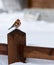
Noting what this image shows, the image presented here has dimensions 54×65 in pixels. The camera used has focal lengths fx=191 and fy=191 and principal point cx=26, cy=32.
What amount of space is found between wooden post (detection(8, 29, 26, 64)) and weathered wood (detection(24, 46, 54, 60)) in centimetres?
2

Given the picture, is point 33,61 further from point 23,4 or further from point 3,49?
point 23,4

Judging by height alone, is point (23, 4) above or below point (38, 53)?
above

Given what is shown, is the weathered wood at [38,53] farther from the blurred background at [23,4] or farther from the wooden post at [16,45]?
the blurred background at [23,4]

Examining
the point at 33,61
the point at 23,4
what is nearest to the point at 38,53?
the point at 33,61

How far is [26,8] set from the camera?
315 centimetres

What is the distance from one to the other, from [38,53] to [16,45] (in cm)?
11

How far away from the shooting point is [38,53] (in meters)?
0.91

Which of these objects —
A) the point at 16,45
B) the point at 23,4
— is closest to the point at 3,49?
the point at 16,45

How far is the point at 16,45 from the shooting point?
35.5 inches

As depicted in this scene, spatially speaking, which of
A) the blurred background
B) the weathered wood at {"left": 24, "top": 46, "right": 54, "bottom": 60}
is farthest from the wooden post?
the blurred background

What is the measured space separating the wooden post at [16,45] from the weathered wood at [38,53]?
0.08ft

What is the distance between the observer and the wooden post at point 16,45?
2.94 feet

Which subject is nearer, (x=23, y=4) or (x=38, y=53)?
(x=38, y=53)

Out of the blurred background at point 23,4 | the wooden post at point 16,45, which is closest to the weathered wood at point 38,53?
the wooden post at point 16,45
